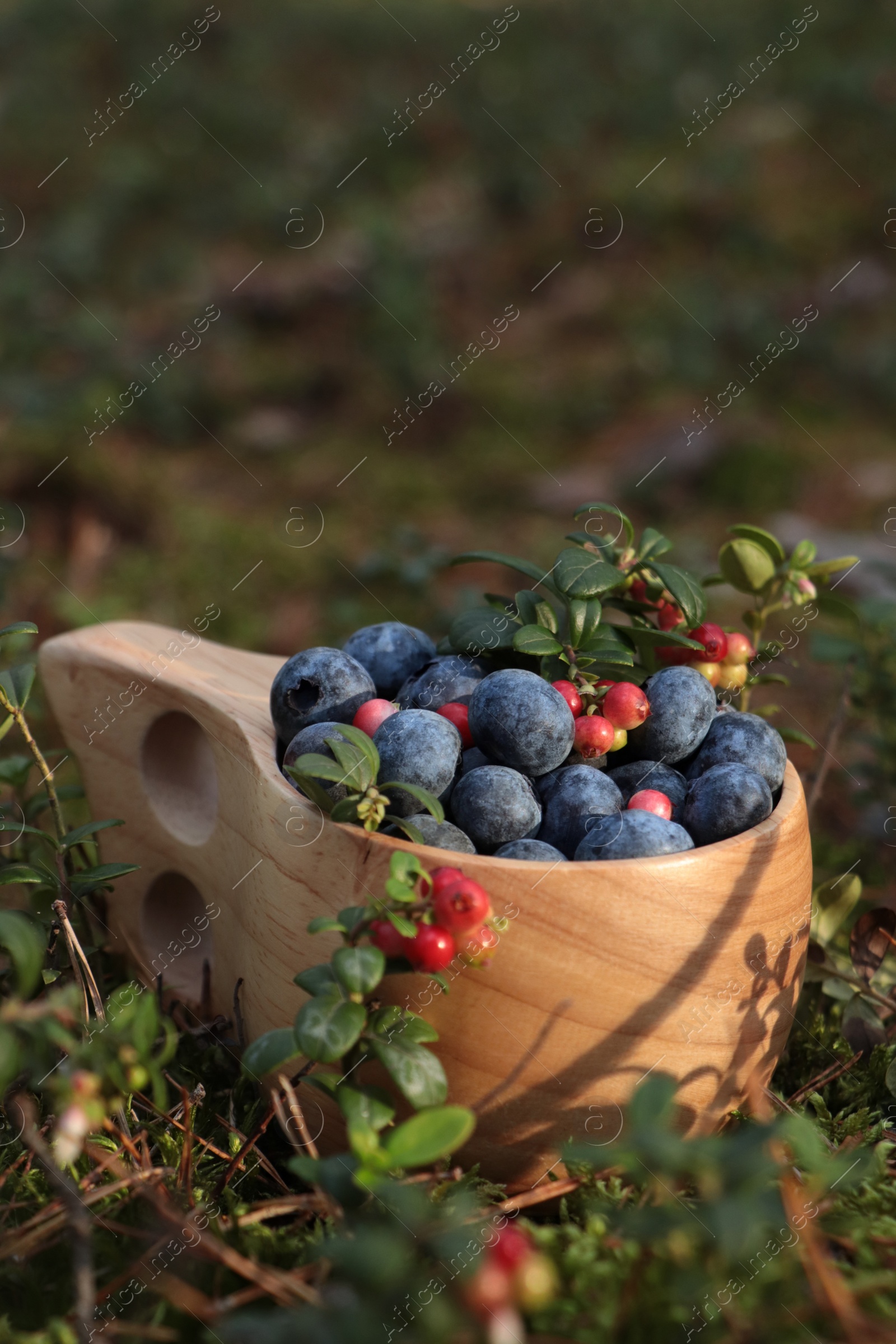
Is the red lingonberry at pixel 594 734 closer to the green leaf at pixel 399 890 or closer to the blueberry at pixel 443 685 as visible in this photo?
Answer: the blueberry at pixel 443 685

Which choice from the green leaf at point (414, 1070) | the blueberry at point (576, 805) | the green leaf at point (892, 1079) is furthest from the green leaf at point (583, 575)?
the green leaf at point (892, 1079)

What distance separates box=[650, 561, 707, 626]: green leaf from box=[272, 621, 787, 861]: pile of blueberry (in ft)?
0.22

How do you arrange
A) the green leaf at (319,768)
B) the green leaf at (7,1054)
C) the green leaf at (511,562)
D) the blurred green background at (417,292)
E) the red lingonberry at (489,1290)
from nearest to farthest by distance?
the red lingonberry at (489,1290) < the green leaf at (7,1054) < the green leaf at (319,768) < the green leaf at (511,562) < the blurred green background at (417,292)

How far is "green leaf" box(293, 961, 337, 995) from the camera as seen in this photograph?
91 centimetres

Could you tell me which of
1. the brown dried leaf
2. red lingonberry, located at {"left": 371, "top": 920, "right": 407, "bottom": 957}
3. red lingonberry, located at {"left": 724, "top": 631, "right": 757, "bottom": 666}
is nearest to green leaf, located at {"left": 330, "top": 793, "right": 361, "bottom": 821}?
red lingonberry, located at {"left": 371, "top": 920, "right": 407, "bottom": 957}

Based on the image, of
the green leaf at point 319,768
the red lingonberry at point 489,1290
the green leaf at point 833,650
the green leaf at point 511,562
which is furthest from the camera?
the green leaf at point 833,650

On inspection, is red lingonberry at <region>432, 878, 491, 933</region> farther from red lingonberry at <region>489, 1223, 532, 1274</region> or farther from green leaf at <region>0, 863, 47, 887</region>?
green leaf at <region>0, 863, 47, 887</region>

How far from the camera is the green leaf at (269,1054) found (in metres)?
0.88

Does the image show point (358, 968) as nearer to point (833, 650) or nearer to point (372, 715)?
point (372, 715)

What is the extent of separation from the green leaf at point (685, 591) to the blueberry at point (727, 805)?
0.21m

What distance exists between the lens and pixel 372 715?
1.18 m

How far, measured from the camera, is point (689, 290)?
4891mm

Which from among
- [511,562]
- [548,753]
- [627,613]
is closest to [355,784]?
[548,753]

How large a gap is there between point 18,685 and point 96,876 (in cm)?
23
